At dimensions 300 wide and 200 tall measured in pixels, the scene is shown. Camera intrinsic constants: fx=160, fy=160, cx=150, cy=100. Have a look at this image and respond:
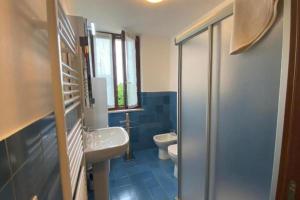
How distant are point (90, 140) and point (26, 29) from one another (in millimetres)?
1328

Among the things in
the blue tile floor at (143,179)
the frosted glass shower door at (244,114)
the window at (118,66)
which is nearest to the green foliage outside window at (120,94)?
the window at (118,66)

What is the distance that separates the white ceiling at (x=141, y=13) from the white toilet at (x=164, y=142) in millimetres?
1876

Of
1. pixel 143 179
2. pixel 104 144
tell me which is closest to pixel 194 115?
pixel 104 144

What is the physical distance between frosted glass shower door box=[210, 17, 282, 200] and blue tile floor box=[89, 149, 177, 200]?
109 cm

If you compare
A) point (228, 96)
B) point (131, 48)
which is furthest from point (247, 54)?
point (131, 48)

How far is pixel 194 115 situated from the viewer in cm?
129

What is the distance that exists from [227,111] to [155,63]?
2335 mm

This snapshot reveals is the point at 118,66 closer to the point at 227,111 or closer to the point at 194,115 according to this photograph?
the point at 194,115

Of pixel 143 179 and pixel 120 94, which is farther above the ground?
pixel 120 94

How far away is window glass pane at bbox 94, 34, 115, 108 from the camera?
108 inches

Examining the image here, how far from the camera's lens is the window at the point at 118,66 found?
2.76 meters

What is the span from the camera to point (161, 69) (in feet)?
10.4

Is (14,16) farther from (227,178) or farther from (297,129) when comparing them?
(227,178)

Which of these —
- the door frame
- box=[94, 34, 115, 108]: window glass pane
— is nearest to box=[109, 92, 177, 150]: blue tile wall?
box=[94, 34, 115, 108]: window glass pane
